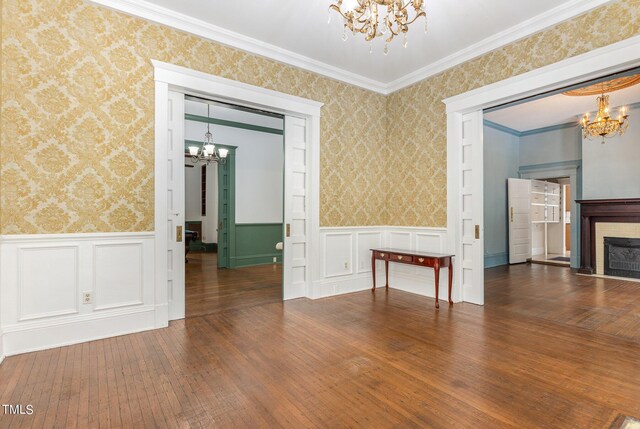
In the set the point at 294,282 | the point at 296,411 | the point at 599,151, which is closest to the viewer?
the point at 296,411

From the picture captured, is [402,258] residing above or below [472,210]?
below

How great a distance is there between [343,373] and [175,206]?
2.44 m

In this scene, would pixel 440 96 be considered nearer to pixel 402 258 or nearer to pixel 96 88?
pixel 402 258

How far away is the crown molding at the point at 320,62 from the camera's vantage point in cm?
327

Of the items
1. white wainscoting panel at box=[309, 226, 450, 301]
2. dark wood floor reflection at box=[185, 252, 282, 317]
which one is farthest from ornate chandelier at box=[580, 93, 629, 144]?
dark wood floor reflection at box=[185, 252, 282, 317]

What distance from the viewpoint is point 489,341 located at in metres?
3.03

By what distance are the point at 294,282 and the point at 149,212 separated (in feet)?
6.79

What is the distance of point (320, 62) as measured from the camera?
455 cm

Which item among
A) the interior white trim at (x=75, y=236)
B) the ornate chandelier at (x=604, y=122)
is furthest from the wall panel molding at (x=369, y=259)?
the ornate chandelier at (x=604, y=122)

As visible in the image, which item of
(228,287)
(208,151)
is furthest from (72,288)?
(208,151)

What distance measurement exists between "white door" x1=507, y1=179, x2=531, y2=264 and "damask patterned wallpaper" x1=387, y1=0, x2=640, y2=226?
4.08 m

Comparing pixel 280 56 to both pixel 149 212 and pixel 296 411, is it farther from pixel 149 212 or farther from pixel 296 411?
pixel 296 411

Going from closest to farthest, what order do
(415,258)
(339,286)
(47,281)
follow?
(47,281) < (415,258) < (339,286)

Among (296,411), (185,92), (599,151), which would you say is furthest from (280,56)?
(599,151)
